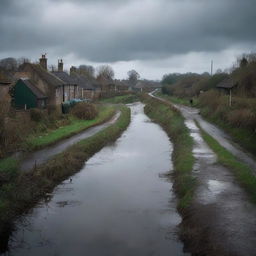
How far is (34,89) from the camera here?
52969mm

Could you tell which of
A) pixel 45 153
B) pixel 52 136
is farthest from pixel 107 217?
pixel 52 136

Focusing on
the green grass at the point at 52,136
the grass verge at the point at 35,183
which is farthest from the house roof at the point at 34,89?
the grass verge at the point at 35,183

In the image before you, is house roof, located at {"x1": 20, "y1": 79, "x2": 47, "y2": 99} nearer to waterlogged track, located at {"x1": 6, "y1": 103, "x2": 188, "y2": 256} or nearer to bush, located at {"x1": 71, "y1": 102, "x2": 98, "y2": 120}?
bush, located at {"x1": 71, "y1": 102, "x2": 98, "y2": 120}

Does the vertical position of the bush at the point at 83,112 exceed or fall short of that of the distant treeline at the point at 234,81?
it falls short

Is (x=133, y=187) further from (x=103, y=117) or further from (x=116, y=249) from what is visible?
(x=103, y=117)

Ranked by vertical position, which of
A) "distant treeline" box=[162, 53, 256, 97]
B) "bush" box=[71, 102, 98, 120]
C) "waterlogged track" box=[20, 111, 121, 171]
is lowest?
"waterlogged track" box=[20, 111, 121, 171]

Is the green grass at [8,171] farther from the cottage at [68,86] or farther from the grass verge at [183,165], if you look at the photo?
the cottage at [68,86]

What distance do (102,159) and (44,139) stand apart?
6.90 meters

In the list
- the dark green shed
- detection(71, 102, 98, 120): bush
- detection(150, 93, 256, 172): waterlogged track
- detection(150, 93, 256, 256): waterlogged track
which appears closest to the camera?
detection(150, 93, 256, 256): waterlogged track

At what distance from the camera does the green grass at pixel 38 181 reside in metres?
17.2

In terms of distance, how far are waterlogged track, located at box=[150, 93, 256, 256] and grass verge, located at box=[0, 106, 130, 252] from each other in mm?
7570

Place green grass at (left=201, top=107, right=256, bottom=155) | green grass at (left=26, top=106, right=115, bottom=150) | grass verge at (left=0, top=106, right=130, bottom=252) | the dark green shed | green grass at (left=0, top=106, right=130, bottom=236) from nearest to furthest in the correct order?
grass verge at (left=0, top=106, right=130, bottom=252), green grass at (left=0, top=106, right=130, bottom=236), green grass at (left=26, top=106, right=115, bottom=150), green grass at (left=201, top=107, right=256, bottom=155), the dark green shed

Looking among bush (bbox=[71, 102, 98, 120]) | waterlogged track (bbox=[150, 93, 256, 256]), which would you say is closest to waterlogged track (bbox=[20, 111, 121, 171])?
waterlogged track (bbox=[150, 93, 256, 256])

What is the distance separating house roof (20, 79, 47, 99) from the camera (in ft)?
170
